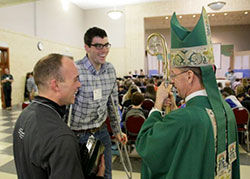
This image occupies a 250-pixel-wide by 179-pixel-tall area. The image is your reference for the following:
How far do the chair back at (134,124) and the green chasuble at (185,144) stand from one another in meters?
2.33

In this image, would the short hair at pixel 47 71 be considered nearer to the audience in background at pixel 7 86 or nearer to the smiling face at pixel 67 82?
the smiling face at pixel 67 82

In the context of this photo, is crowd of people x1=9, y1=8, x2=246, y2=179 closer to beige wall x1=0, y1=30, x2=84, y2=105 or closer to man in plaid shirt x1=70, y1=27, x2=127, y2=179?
man in plaid shirt x1=70, y1=27, x2=127, y2=179

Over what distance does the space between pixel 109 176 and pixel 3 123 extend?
563 cm

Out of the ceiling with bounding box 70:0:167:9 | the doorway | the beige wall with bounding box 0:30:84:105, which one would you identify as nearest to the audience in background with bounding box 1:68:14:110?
the doorway

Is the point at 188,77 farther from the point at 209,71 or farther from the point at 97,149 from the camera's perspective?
the point at 97,149

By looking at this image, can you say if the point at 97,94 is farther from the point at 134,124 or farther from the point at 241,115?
the point at 241,115

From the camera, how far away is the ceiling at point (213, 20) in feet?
51.9

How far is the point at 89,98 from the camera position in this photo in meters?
1.95

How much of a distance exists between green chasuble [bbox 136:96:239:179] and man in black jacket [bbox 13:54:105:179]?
340 millimetres

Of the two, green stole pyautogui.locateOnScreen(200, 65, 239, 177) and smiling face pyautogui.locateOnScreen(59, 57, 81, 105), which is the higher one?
smiling face pyautogui.locateOnScreen(59, 57, 81, 105)

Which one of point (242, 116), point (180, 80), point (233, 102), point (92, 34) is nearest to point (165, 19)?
point (233, 102)

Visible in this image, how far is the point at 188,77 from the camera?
1271 mm

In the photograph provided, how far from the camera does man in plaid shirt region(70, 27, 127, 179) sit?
1.93 m

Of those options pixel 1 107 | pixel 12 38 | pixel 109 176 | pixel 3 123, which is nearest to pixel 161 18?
pixel 12 38
